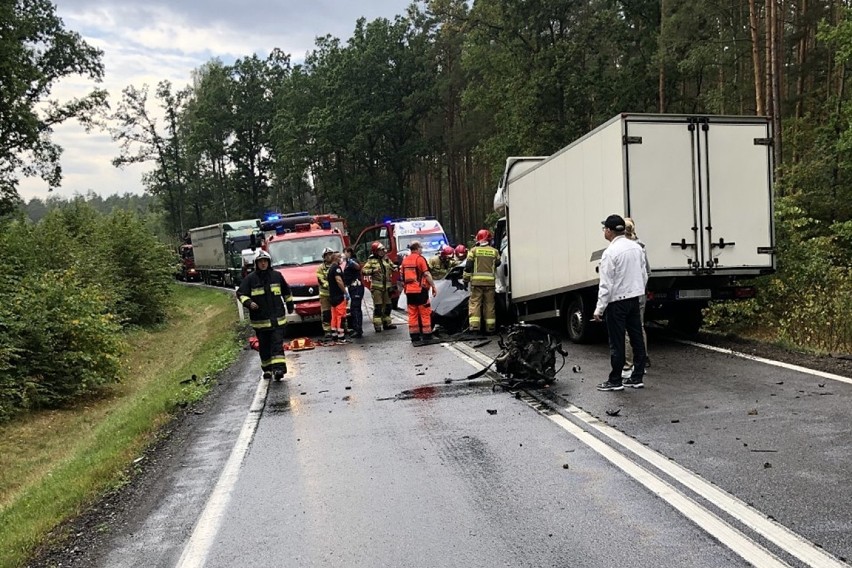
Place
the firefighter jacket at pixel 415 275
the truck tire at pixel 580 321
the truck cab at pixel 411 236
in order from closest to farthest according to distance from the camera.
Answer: the truck tire at pixel 580 321 → the firefighter jacket at pixel 415 275 → the truck cab at pixel 411 236

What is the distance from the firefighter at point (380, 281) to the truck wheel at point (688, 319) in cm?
563

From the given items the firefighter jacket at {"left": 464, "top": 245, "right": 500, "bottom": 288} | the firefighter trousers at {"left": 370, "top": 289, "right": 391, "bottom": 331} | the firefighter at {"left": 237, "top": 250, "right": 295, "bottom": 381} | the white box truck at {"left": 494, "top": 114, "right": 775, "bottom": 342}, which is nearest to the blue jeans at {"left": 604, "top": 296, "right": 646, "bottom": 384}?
the white box truck at {"left": 494, "top": 114, "right": 775, "bottom": 342}

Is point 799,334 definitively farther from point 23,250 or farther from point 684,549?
point 23,250

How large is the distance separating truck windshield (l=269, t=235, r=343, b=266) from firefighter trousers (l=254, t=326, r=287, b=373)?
267 inches

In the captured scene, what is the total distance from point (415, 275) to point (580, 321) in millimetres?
3026

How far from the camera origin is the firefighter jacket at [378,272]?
49.4 feet

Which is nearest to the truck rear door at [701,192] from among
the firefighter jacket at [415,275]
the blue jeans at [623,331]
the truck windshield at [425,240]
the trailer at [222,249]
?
the blue jeans at [623,331]

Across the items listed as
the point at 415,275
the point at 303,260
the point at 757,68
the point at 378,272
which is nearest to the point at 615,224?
the point at 415,275

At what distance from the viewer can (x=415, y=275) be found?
1327 cm

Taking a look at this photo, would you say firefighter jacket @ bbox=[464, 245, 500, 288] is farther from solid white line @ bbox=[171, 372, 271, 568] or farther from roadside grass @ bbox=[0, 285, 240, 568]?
solid white line @ bbox=[171, 372, 271, 568]

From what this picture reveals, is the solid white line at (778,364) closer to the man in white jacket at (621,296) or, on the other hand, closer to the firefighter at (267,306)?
the man in white jacket at (621,296)

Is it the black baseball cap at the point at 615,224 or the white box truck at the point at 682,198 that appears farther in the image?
the white box truck at the point at 682,198

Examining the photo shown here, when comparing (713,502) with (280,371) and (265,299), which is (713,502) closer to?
(280,371)

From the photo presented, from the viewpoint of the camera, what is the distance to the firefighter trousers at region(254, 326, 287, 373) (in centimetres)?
1038
